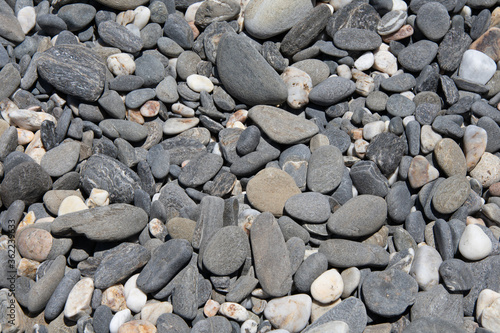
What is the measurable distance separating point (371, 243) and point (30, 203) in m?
1.95

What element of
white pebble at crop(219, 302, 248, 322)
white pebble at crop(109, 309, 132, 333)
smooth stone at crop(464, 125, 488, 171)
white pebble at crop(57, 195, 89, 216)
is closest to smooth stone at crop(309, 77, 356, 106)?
smooth stone at crop(464, 125, 488, 171)

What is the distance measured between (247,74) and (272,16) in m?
0.46

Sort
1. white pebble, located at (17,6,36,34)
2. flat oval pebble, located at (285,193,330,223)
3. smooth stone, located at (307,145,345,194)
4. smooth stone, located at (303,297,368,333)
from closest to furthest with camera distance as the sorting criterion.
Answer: smooth stone, located at (303,297,368,333), flat oval pebble, located at (285,193,330,223), smooth stone, located at (307,145,345,194), white pebble, located at (17,6,36,34)

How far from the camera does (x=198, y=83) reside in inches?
98.7

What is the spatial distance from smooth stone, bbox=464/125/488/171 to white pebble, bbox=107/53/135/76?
212cm

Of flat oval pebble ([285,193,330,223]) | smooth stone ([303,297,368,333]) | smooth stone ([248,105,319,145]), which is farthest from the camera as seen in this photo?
smooth stone ([248,105,319,145])

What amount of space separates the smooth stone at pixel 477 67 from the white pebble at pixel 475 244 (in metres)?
1.02

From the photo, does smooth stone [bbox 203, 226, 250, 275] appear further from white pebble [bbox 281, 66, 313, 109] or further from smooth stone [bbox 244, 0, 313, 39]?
smooth stone [bbox 244, 0, 313, 39]

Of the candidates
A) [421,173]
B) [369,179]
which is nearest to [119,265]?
[369,179]

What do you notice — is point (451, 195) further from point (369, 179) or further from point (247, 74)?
point (247, 74)

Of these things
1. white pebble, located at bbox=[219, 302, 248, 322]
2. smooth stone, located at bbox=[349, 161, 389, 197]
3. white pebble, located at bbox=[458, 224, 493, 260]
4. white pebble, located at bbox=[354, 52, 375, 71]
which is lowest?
white pebble, located at bbox=[219, 302, 248, 322]

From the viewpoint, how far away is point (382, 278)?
1929mm

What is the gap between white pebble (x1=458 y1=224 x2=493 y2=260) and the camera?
1969 millimetres

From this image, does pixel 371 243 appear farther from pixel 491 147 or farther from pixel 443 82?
pixel 443 82
